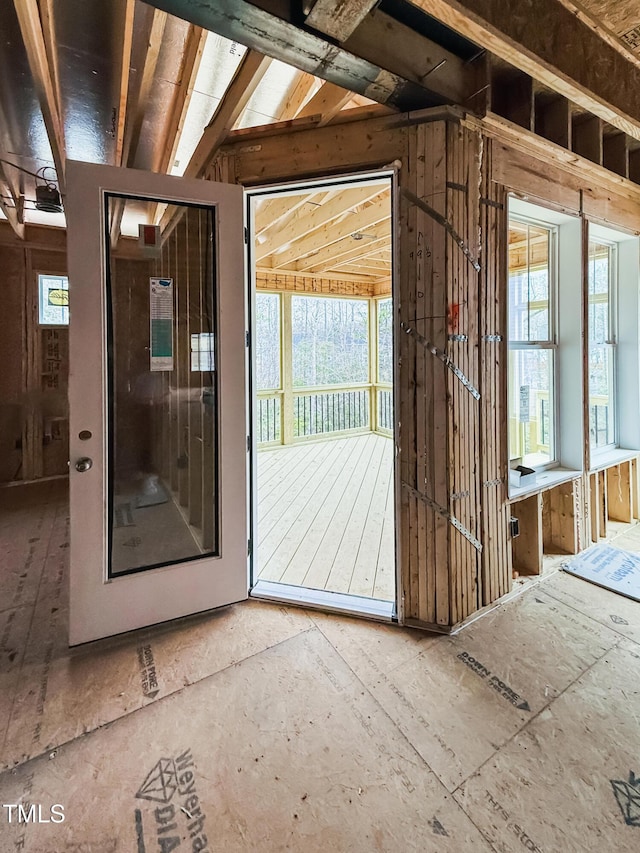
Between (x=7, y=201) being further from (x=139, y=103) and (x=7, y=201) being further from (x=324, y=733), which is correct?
(x=324, y=733)

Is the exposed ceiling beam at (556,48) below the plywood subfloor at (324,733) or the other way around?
the other way around

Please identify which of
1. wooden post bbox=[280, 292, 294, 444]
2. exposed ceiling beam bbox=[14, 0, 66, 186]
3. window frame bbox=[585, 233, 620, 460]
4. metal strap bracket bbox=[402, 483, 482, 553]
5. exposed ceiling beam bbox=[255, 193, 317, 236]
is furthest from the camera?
wooden post bbox=[280, 292, 294, 444]

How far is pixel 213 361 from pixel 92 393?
647 millimetres

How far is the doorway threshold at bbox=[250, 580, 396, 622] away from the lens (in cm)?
230

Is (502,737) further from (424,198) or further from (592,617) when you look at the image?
(424,198)

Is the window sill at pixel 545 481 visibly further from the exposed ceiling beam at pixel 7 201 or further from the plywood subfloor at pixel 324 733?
the exposed ceiling beam at pixel 7 201

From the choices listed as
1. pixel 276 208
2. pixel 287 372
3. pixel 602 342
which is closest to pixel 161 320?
pixel 276 208

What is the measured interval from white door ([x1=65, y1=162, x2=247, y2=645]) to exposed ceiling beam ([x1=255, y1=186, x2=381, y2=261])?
143 centimetres

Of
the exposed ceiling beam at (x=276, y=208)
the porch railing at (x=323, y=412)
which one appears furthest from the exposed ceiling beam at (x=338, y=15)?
the porch railing at (x=323, y=412)

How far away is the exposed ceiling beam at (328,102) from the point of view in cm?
194

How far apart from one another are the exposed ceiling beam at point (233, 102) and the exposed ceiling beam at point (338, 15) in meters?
0.32

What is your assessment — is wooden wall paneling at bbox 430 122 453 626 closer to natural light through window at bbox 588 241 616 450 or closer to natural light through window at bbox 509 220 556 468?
natural light through window at bbox 509 220 556 468

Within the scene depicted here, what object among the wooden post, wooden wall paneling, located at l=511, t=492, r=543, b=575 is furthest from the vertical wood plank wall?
the wooden post

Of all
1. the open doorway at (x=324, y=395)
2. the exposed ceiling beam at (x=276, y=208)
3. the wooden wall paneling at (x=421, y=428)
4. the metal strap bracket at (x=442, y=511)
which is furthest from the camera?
the exposed ceiling beam at (x=276, y=208)
